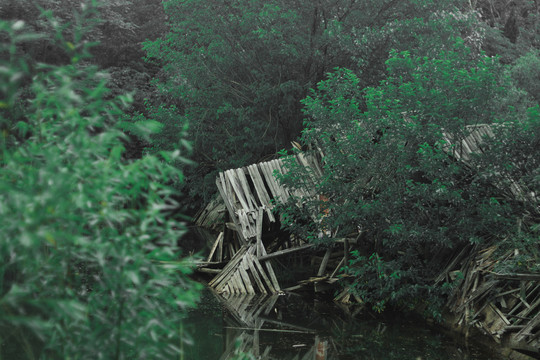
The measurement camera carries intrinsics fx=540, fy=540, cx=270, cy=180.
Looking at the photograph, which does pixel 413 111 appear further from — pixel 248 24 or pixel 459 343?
pixel 248 24

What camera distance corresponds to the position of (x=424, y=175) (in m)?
9.51

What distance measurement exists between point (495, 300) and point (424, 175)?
2397 millimetres

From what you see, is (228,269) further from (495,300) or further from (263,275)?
(495,300)

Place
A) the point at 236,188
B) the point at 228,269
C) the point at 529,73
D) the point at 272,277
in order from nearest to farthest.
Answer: the point at 272,277 → the point at 228,269 → the point at 236,188 → the point at 529,73

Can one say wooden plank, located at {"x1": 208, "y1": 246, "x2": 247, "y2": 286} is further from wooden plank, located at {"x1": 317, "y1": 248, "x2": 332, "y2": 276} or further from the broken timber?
wooden plank, located at {"x1": 317, "y1": 248, "x2": 332, "y2": 276}

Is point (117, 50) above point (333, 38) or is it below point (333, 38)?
below

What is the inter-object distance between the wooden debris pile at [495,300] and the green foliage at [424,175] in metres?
0.36

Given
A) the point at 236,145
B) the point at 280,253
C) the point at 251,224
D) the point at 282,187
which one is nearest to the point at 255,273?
the point at 280,253

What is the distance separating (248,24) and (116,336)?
16153mm

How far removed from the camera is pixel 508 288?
8266 millimetres

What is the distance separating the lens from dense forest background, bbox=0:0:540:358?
3070 mm

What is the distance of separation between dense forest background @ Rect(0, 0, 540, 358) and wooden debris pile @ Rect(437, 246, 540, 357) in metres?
0.30

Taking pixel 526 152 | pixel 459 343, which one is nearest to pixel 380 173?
pixel 526 152

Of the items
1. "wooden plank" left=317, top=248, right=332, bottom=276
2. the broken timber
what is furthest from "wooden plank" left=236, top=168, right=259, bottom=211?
"wooden plank" left=317, top=248, right=332, bottom=276
